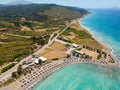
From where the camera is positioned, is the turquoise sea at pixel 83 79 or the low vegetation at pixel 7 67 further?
the low vegetation at pixel 7 67

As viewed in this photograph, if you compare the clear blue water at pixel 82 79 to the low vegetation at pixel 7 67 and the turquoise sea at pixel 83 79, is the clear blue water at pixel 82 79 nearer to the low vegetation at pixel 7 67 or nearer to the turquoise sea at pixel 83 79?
the turquoise sea at pixel 83 79

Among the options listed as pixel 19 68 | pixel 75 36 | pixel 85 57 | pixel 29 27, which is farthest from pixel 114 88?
pixel 29 27

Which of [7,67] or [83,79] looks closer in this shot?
[83,79]

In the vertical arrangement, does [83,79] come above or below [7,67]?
below

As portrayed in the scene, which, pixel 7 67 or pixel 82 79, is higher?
pixel 7 67

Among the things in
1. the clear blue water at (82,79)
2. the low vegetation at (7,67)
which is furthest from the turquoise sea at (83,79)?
the low vegetation at (7,67)

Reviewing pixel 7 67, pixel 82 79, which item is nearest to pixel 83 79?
pixel 82 79

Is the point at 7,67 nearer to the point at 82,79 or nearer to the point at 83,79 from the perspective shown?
the point at 82,79

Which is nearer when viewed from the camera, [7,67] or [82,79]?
[82,79]

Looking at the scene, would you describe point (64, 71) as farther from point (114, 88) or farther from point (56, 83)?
→ point (114, 88)
